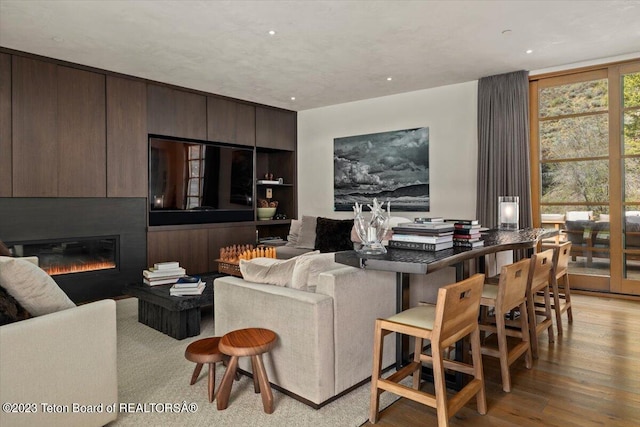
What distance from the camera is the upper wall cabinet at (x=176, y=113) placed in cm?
516

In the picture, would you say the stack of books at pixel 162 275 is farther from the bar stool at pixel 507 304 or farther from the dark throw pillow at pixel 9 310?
the bar stool at pixel 507 304

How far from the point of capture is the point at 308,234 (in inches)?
225

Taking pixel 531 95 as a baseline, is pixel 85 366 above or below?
below

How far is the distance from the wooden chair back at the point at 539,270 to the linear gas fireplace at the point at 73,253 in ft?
14.0

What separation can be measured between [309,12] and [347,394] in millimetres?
2734

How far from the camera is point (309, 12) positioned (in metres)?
3.28

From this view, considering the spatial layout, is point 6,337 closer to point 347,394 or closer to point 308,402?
point 308,402

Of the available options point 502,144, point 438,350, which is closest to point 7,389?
point 438,350

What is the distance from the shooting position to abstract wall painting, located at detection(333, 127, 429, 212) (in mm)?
5664

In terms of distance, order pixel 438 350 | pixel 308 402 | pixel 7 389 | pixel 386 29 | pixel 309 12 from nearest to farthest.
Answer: pixel 7 389, pixel 438 350, pixel 308 402, pixel 309 12, pixel 386 29

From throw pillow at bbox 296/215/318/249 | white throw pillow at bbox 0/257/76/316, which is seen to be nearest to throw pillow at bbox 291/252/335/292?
white throw pillow at bbox 0/257/76/316

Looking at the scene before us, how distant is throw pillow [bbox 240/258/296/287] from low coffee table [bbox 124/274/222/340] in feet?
3.12

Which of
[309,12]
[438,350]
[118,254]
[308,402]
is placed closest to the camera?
[438,350]

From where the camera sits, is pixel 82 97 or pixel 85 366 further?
pixel 82 97
